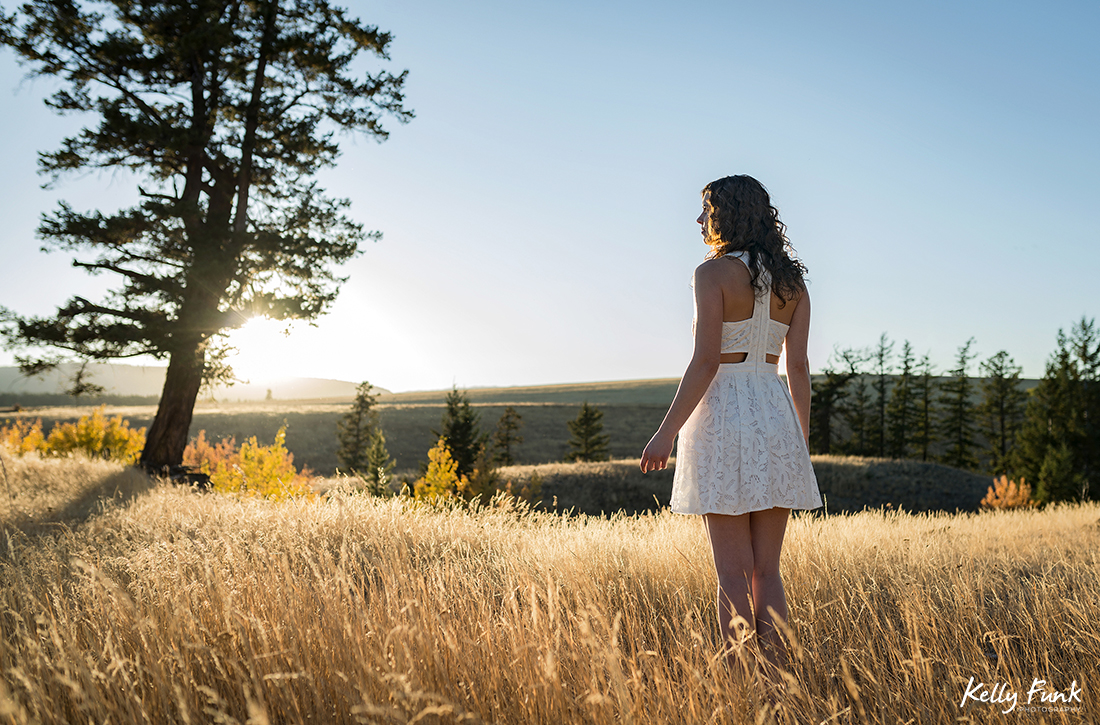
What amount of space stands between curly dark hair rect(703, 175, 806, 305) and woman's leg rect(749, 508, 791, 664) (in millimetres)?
937

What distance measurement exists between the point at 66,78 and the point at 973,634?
50.6 ft

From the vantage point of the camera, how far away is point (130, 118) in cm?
1048

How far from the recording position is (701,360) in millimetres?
2449

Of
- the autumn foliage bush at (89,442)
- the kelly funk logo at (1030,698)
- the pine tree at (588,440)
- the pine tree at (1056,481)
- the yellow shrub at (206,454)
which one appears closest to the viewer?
the kelly funk logo at (1030,698)

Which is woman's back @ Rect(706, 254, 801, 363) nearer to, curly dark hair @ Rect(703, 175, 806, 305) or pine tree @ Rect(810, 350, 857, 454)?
curly dark hair @ Rect(703, 175, 806, 305)

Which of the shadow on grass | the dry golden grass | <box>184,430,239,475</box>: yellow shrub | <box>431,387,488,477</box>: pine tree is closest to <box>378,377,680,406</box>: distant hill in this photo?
<box>431,387,488,477</box>: pine tree

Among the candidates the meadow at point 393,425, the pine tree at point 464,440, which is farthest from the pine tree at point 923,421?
the pine tree at point 464,440

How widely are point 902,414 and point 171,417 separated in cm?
5243

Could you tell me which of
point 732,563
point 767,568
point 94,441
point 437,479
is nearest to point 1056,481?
point 437,479

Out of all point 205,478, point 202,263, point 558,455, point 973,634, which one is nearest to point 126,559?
point 973,634

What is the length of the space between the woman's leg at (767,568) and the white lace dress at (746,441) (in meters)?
0.12

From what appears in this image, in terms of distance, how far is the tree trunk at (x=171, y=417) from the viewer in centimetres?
1153

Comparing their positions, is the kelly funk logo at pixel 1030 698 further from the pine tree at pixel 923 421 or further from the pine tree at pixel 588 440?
the pine tree at pixel 923 421

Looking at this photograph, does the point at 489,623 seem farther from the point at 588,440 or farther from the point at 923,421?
the point at 923,421
